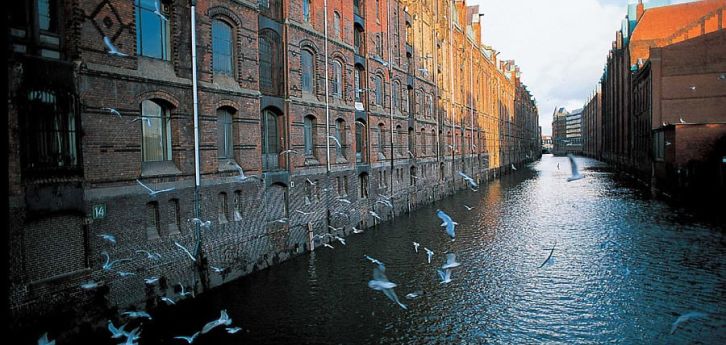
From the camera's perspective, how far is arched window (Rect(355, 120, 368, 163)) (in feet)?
79.6

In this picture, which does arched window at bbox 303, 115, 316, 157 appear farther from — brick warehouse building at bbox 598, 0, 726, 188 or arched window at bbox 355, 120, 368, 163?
brick warehouse building at bbox 598, 0, 726, 188

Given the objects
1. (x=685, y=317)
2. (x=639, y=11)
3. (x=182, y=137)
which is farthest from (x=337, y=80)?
(x=639, y=11)

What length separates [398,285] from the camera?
571 inches

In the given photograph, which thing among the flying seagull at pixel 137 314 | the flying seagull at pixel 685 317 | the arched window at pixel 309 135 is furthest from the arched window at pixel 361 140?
the flying seagull at pixel 685 317

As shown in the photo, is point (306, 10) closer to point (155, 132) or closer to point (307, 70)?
point (307, 70)

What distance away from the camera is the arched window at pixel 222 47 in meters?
14.4

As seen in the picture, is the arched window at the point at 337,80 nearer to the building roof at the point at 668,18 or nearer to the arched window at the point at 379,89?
the arched window at the point at 379,89

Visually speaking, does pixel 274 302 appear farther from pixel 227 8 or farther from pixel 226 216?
pixel 227 8

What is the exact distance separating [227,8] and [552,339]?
12451 mm

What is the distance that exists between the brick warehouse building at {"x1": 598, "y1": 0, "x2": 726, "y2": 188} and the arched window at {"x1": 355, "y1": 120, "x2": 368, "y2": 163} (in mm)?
21767

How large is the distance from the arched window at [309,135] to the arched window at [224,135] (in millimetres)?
4403

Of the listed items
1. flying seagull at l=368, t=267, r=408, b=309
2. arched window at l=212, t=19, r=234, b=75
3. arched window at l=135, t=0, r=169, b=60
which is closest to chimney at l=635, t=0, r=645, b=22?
arched window at l=212, t=19, r=234, b=75

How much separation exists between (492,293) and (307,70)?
10.9 meters

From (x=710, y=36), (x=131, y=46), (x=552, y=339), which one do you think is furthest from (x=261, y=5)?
(x=710, y=36)
